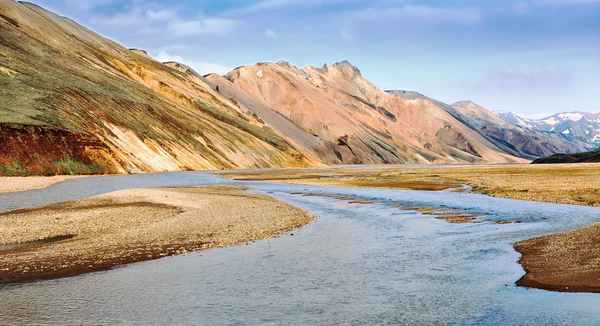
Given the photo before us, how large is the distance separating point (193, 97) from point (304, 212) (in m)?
160

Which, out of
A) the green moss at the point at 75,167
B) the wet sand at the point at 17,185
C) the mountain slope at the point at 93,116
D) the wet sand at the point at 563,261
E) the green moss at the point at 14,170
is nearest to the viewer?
the wet sand at the point at 563,261

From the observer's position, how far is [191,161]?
128 meters

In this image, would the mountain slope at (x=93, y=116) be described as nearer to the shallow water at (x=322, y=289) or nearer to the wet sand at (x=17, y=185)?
the wet sand at (x=17, y=185)

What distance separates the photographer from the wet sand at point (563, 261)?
1612 centimetres

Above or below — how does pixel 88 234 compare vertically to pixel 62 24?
below

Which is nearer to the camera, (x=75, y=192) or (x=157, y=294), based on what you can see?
(x=157, y=294)

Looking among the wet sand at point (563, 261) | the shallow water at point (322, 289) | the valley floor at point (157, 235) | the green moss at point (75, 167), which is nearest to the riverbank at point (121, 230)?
the valley floor at point (157, 235)

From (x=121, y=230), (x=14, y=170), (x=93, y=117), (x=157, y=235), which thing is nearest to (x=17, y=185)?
(x=14, y=170)

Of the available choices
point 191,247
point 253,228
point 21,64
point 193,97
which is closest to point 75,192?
point 253,228

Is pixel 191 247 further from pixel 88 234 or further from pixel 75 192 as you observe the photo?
pixel 75 192

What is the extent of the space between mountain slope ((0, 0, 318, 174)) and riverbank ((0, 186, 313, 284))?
44318 mm

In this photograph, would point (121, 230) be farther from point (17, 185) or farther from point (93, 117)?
point (93, 117)

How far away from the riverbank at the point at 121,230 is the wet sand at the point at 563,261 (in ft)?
43.3

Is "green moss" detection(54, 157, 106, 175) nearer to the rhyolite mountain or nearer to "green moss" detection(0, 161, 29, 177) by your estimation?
the rhyolite mountain
